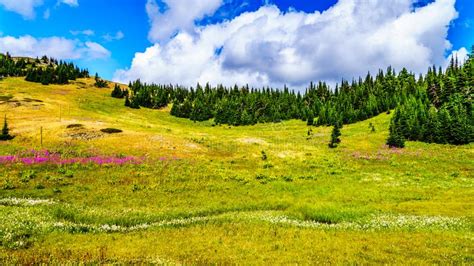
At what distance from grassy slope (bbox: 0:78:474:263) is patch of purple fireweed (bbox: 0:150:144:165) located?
2385 mm

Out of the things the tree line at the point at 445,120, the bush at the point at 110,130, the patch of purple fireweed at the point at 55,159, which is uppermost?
the tree line at the point at 445,120

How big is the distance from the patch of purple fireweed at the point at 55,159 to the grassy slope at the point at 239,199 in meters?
2.39

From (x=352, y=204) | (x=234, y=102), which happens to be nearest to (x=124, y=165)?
(x=352, y=204)

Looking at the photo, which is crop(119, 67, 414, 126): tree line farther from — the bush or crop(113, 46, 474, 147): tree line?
the bush

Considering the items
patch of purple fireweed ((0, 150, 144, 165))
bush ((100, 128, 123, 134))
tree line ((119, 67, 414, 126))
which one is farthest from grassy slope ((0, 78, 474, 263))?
tree line ((119, 67, 414, 126))

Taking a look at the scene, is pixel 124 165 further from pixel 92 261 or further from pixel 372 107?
pixel 372 107

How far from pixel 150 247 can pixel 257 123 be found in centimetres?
15031

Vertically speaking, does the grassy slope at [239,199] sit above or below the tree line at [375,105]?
below

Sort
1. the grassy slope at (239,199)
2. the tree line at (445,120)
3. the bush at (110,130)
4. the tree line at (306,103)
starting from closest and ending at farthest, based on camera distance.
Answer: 1. the grassy slope at (239,199)
2. the bush at (110,130)
3. the tree line at (445,120)
4. the tree line at (306,103)

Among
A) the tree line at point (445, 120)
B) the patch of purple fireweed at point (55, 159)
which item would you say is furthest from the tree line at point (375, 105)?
the patch of purple fireweed at point (55, 159)

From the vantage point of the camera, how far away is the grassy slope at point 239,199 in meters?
17.4

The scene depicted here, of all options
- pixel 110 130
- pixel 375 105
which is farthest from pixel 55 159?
pixel 375 105

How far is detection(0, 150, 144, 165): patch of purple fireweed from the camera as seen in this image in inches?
1863

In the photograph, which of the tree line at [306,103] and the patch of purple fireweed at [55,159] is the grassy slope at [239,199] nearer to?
the patch of purple fireweed at [55,159]
